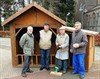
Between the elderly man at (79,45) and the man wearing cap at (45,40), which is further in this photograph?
the man wearing cap at (45,40)

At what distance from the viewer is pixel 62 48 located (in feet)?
23.7

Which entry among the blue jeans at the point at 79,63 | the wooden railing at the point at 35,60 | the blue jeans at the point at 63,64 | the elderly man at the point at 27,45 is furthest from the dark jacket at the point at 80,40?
the wooden railing at the point at 35,60

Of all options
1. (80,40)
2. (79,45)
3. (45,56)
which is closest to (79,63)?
(79,45)

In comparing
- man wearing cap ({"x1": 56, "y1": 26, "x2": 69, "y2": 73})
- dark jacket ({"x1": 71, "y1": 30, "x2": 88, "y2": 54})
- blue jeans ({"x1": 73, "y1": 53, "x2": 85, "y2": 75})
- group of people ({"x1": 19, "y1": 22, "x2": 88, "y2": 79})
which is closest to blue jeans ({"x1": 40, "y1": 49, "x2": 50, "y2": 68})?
group of people ({"x1": 19, "y1": 22, "x2": 88, "y2": 79})

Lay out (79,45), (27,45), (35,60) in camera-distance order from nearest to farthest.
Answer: (79,45)
(27,45)
(35,60)

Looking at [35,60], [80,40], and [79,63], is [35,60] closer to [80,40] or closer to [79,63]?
[79,63]

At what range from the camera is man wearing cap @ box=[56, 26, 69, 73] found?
7157 millimetres

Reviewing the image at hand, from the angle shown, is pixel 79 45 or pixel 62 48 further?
pixel 62 48

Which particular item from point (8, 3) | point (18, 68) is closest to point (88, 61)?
point (18, 68)

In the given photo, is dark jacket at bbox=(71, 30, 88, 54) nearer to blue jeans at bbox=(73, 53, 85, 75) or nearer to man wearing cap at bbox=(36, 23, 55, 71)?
blue jeans at bbox=(73, 53, 85, 75)

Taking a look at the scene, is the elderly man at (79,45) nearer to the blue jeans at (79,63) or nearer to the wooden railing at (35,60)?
the blue jeans at (79,63)

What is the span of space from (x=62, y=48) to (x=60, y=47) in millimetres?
116

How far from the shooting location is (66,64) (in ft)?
24.6

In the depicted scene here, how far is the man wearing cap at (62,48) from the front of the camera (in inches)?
282
